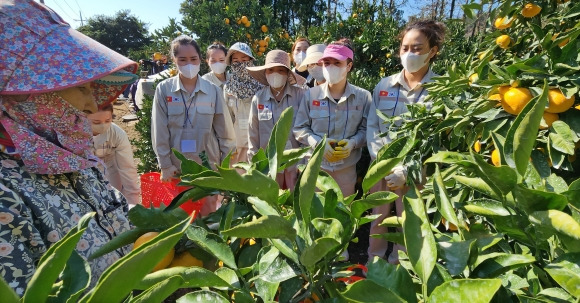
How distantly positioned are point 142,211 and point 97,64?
17.9 inches

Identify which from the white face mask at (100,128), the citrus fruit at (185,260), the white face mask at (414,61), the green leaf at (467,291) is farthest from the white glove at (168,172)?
the green leaf at (467,291)

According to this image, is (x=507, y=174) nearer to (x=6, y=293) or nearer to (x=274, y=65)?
(x=6, y=293)

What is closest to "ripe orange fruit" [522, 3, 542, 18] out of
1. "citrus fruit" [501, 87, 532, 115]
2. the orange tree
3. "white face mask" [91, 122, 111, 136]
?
the orange tree

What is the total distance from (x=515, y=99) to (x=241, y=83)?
2.25 metres

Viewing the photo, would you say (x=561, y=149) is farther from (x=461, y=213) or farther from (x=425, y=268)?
(x=425, y=268)

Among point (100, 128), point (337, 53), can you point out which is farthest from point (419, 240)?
point (100, 128)

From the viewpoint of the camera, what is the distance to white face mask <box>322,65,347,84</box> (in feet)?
7.11

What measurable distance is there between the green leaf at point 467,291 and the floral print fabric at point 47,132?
82 centimetres

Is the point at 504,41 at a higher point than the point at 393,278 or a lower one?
higher

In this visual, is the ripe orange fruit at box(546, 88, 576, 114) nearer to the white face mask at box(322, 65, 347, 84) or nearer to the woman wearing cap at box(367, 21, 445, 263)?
the woman wearing cap at box(367, 21, 445, 263)

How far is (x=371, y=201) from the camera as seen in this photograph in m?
0.52

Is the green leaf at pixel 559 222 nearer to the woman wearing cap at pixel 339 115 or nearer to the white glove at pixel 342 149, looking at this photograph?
the white glove at pixel 342 149

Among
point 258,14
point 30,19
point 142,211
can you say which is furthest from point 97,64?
point 258,14

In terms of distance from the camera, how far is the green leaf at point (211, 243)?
555mm
